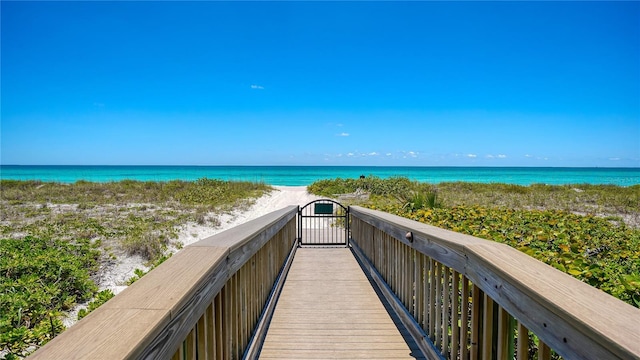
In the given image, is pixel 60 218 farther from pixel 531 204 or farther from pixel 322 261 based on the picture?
pixel 531 204

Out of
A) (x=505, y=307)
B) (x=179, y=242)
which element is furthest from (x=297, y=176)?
(x=505, y=307)

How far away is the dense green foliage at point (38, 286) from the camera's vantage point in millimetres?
3584

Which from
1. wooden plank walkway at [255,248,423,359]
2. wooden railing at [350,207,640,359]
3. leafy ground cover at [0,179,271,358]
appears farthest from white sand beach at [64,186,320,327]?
wooden railing at [350,207,640,359]

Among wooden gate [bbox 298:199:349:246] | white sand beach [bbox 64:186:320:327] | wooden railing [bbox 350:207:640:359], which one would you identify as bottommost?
white sand beach [bbox 64:186:320:327]

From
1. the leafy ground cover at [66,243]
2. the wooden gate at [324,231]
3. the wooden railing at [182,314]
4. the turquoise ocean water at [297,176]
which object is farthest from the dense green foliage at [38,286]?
the turquoise ocean water at [297,176]

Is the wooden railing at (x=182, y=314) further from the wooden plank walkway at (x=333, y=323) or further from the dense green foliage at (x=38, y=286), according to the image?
the dense green foliage at (x=38, y=286)

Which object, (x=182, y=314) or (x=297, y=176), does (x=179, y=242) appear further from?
(x=297, y=176)

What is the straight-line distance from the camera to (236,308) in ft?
8.74

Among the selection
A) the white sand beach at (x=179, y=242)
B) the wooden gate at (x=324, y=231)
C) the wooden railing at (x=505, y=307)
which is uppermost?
the wooden railing at (x=505, y=307)

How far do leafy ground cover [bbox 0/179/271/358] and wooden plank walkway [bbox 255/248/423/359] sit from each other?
2.13 meters

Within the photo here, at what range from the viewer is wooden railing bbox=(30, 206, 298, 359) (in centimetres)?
98

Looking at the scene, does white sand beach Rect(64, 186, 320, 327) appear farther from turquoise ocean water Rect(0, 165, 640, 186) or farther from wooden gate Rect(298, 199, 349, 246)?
turquoise ocean water Rect(0, 165, 640, 186)

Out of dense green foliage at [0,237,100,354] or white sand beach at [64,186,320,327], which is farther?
white sand beach at [64,186,320,327]

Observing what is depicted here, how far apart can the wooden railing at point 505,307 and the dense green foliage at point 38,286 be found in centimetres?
350
